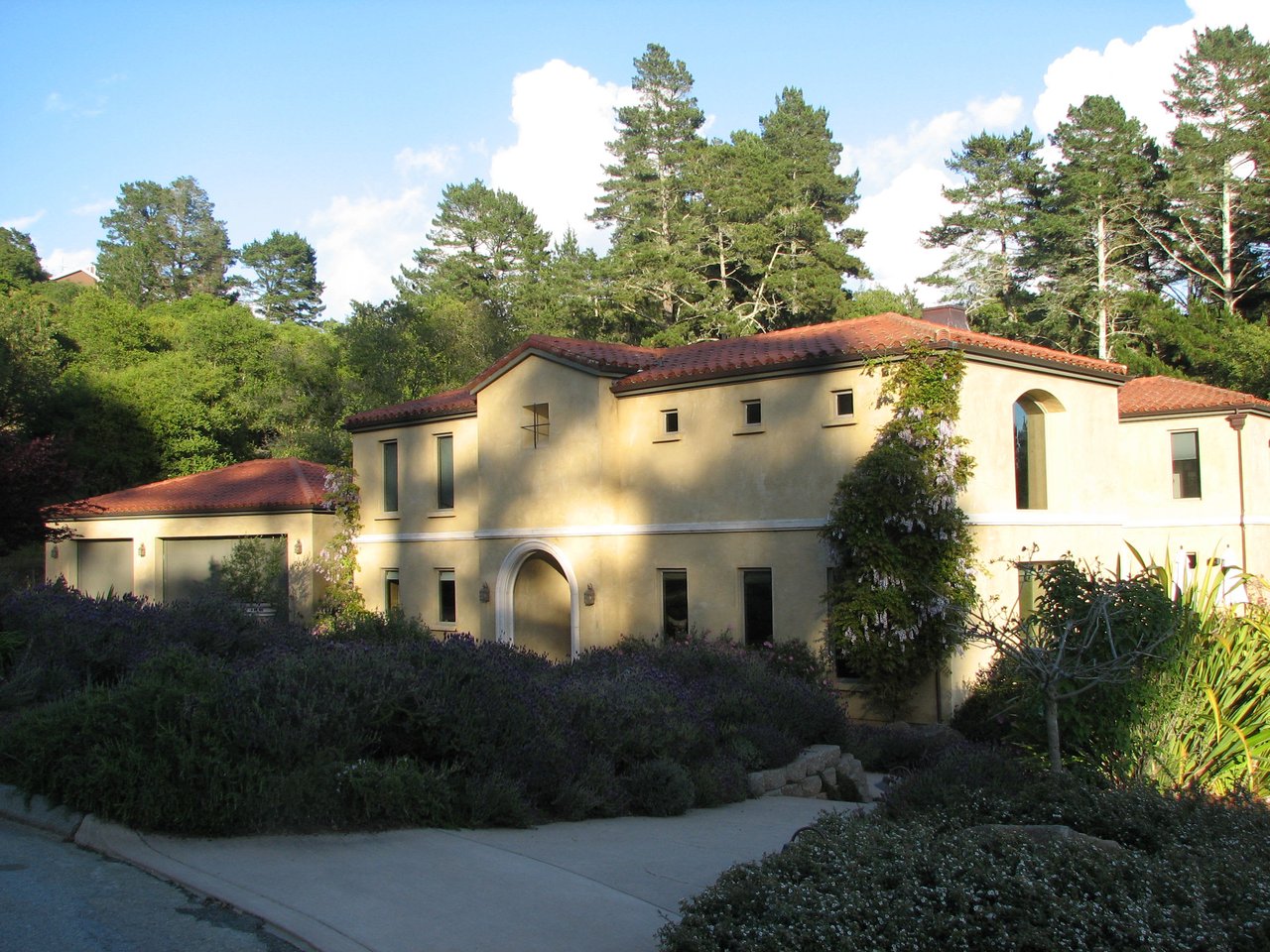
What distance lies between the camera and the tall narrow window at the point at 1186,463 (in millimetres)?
26141

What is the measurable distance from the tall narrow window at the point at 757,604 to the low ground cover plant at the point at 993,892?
13.1m

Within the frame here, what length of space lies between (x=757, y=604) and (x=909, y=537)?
3431 mm

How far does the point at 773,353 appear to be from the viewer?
1959cm

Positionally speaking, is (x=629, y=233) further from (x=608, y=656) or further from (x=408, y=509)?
(x=608, y=656)

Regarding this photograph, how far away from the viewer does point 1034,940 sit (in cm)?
467

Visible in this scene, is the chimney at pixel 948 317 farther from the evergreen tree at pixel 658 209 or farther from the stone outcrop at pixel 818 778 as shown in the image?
the evergreen tree at pixel 658 209

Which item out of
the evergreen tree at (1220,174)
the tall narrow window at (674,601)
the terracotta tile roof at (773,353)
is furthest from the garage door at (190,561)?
the evergreen tree at (1220,174)

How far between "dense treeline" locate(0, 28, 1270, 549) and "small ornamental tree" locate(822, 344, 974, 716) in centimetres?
2285

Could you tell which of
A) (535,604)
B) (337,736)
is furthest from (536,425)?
(337,736)

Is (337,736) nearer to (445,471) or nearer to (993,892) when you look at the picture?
(993,892)

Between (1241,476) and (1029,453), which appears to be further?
(1241,476)

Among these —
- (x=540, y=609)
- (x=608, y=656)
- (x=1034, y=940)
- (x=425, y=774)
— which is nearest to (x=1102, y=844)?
(x=1034, y=940)

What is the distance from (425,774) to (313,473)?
2365 cm

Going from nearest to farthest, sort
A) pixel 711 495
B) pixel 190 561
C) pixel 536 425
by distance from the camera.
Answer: pixel 711 495 → pixel 536 425 → pixel 190 561
